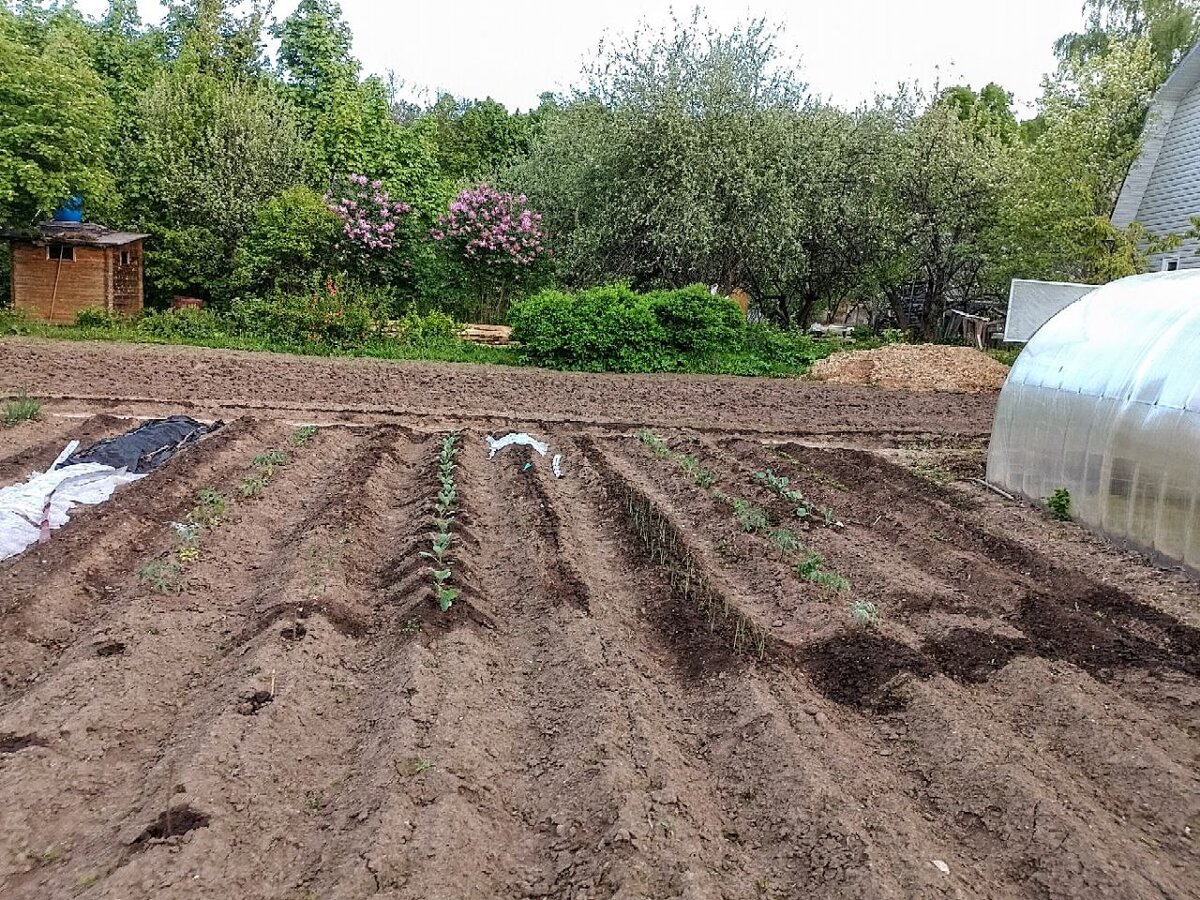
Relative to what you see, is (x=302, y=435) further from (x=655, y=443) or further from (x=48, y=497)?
(x=655, y=443)

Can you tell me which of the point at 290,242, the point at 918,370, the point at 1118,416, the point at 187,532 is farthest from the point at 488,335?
the point at 1118,416

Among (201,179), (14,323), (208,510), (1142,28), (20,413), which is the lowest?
(208,510)

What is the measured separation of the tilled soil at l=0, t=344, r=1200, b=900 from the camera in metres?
3.96

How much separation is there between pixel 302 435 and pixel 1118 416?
8.37 m

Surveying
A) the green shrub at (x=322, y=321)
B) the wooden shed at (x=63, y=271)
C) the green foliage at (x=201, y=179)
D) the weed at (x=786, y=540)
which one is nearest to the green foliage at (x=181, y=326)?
the green shrub at (x=322, y=321)

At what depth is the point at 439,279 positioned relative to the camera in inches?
922

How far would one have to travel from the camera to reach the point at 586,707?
17.1 ft

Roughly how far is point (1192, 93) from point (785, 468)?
64.5 ft

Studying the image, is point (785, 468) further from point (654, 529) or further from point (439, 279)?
point (439, 279)

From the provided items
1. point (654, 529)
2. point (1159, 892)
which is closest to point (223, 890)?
point (1159, 892)

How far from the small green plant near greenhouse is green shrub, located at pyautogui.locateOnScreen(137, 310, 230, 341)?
16.9 metres

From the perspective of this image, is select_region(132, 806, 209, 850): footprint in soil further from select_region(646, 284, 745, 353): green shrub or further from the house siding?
the house siding

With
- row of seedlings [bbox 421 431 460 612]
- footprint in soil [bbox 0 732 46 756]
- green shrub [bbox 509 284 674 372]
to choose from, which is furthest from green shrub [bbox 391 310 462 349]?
footprint in soil [bbox 0 732 46 756]

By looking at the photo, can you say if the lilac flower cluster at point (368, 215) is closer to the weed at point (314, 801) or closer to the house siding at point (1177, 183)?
the house siding at point (1177, 183)
